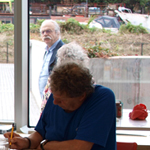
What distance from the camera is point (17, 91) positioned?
2967 mm

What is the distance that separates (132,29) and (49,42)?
3.09ft

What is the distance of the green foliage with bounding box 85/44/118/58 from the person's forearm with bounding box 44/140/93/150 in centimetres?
165

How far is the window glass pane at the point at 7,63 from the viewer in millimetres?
2975

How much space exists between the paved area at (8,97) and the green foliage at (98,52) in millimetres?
860

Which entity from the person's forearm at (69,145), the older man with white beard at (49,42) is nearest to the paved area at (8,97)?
the older man with white beard at (49,42)

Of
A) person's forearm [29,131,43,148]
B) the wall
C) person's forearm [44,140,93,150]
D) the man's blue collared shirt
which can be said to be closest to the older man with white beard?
the man's blue collared shirt

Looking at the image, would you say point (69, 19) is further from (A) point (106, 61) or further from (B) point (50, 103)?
(B) point (50, 103)

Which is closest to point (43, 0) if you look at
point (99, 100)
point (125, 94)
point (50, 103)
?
point (125, 94)

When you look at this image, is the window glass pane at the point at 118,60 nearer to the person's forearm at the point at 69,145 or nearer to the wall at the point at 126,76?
the wall at the point at 126,76

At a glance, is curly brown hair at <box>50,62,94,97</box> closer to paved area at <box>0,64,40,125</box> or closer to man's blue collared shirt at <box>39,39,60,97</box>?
man's blue collared shirt at <box>39,39,60,97</box>

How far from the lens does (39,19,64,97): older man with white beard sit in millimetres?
2857

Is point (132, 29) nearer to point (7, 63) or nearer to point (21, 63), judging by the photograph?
point (21, 63)

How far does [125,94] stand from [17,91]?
122cm

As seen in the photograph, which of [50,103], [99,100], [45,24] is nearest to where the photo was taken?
[99,100]
